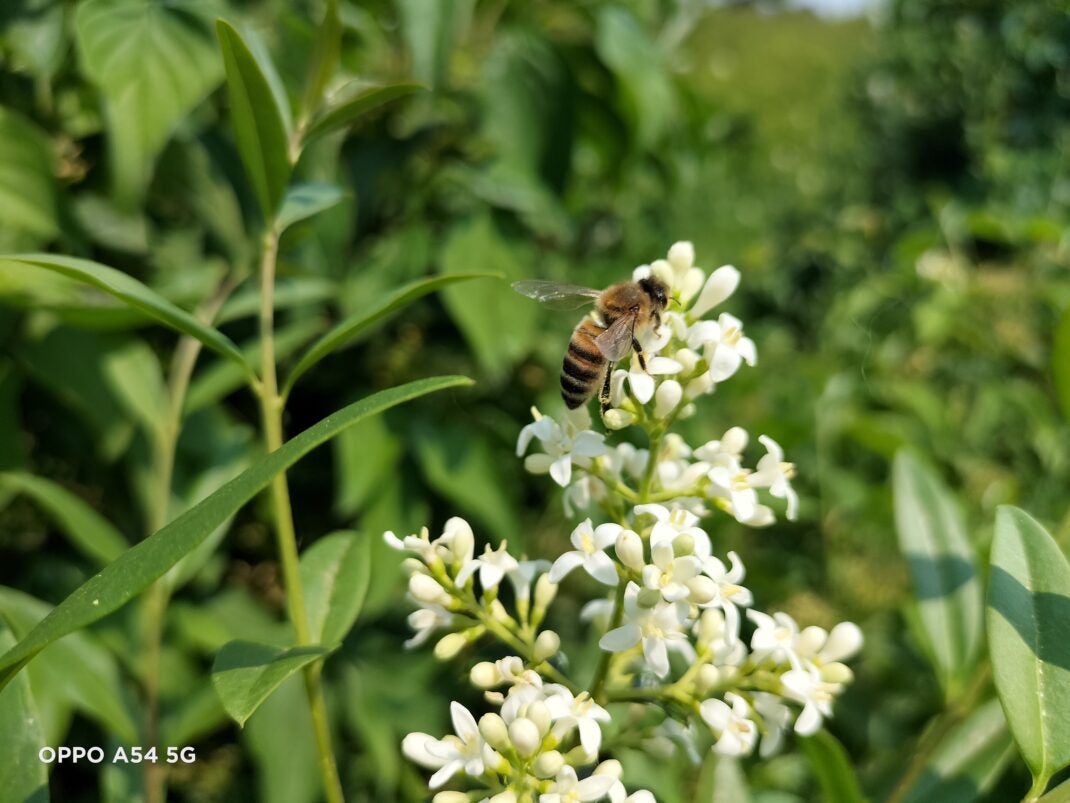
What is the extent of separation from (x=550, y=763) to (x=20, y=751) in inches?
20.3

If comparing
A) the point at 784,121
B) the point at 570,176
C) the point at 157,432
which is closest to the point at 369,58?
the point at 570,176

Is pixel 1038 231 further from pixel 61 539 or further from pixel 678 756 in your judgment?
pixel 61 539

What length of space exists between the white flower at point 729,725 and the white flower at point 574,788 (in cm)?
14

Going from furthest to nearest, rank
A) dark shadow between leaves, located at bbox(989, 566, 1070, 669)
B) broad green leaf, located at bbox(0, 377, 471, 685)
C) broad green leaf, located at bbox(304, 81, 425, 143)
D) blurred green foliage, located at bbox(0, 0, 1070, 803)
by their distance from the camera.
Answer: blurred green foliage, located at bbox(0, 0, 1070, 803)
broad green leaf, located at bbox(304, 81, 425, 143)
dark shadow between leaves, located at bbox(989, 566, 1070, 669)
broad green leaf, located at bbox(0, 377, 471, 685)

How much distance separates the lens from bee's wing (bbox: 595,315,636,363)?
1.14m

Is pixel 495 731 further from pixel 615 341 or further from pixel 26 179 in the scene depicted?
pixel 26 179

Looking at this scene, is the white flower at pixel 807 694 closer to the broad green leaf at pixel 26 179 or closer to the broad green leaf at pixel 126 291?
the broad green leaf at pixel 126 291

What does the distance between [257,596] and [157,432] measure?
58 cm

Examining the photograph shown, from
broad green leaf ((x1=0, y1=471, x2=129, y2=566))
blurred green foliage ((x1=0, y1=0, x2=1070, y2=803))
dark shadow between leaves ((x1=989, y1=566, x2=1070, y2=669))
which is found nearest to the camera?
dark shadow between leaves ((x1=989, y1=566, x2=1070, y2=669))

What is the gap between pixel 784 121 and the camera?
12219 mm

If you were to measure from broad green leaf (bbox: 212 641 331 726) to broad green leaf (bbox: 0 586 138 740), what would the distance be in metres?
0.43

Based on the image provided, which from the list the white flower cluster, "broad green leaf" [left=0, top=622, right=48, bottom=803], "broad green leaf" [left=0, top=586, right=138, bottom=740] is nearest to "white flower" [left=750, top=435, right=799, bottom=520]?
the white flower cluster

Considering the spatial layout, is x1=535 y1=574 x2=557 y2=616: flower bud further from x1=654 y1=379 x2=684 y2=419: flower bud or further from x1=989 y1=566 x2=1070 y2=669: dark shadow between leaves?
x1=989 y1=566 x2=1070 y2=669: dark shadow between leaves

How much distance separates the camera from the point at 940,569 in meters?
1.38
